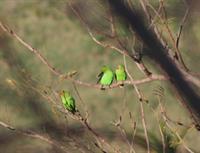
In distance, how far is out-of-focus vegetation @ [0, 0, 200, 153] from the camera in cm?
233

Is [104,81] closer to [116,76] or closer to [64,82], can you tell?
[116,76]

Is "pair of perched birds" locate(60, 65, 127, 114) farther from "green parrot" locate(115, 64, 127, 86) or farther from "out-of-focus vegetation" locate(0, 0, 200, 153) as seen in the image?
"out-of-focus vegetation" locate(0, 0, 200, 153)

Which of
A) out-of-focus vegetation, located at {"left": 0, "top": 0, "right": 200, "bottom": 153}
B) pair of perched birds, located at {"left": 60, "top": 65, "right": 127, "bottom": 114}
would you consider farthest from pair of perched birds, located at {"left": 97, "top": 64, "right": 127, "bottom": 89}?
out-of-focus vegetation, located at {"left": 0, "top": 0, "right": 200, "bottom": 153}

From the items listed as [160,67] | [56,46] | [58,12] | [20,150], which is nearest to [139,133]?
[160,67]

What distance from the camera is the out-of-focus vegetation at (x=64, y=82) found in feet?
7.64

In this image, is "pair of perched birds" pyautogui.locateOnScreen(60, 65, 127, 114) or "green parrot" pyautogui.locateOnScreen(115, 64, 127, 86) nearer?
"pair of perched birds" pyautogui.locateOnScreen(60, 65, 127, 114)

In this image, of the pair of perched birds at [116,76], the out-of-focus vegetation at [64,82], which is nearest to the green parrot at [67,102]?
the pair of perched birds at [116,76]

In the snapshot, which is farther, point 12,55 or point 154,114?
point 12,55

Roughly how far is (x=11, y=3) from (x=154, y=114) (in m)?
1.11

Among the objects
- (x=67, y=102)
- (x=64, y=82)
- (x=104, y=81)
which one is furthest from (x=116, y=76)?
(x=64, y=82)

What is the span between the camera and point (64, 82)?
8.46ft

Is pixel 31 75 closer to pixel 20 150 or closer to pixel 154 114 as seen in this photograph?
pixel 20 150

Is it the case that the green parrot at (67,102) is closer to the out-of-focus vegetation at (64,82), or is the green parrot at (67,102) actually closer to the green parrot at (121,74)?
the green parrot at (121,74)

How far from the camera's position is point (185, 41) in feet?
8.64
